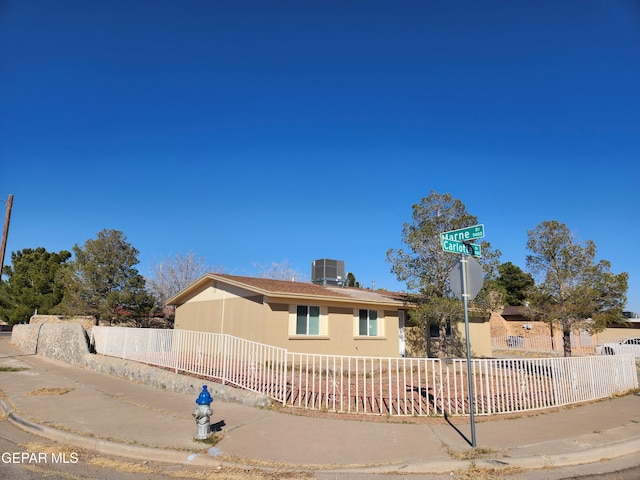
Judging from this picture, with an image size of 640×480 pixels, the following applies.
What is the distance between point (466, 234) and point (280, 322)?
35.2 feet

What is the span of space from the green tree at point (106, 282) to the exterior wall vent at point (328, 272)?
10.2m

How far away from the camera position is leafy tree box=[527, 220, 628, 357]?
18250mm

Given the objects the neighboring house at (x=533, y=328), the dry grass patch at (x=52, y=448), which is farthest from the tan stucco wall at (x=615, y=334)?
the dry grass patch at (x=52, y=448)

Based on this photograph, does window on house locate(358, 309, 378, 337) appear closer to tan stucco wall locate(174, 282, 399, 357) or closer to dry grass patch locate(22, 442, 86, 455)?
tan stucco wall locate(174, 282, 399, 357)

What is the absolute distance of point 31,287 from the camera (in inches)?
1362

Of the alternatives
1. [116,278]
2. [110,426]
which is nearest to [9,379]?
[110,426]

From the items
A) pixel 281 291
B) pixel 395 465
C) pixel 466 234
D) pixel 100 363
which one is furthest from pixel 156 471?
pixel 281 291

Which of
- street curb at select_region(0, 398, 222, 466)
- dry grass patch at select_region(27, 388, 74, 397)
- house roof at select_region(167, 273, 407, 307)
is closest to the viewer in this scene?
street curb at select_region(0, 398, 222, 466)

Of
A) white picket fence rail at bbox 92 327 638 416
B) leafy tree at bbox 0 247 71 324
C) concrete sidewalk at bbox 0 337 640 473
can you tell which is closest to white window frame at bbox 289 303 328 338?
white picket fence rail at bbox 92 327 638 416

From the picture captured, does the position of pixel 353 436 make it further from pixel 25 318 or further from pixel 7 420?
pixel 25 318

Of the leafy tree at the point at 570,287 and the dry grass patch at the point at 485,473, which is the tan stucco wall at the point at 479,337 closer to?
the leafy tree at the point at 570,287

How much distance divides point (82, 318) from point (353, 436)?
24041mm

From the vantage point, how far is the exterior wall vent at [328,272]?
2555cm

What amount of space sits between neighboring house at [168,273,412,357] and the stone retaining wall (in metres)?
5.09
